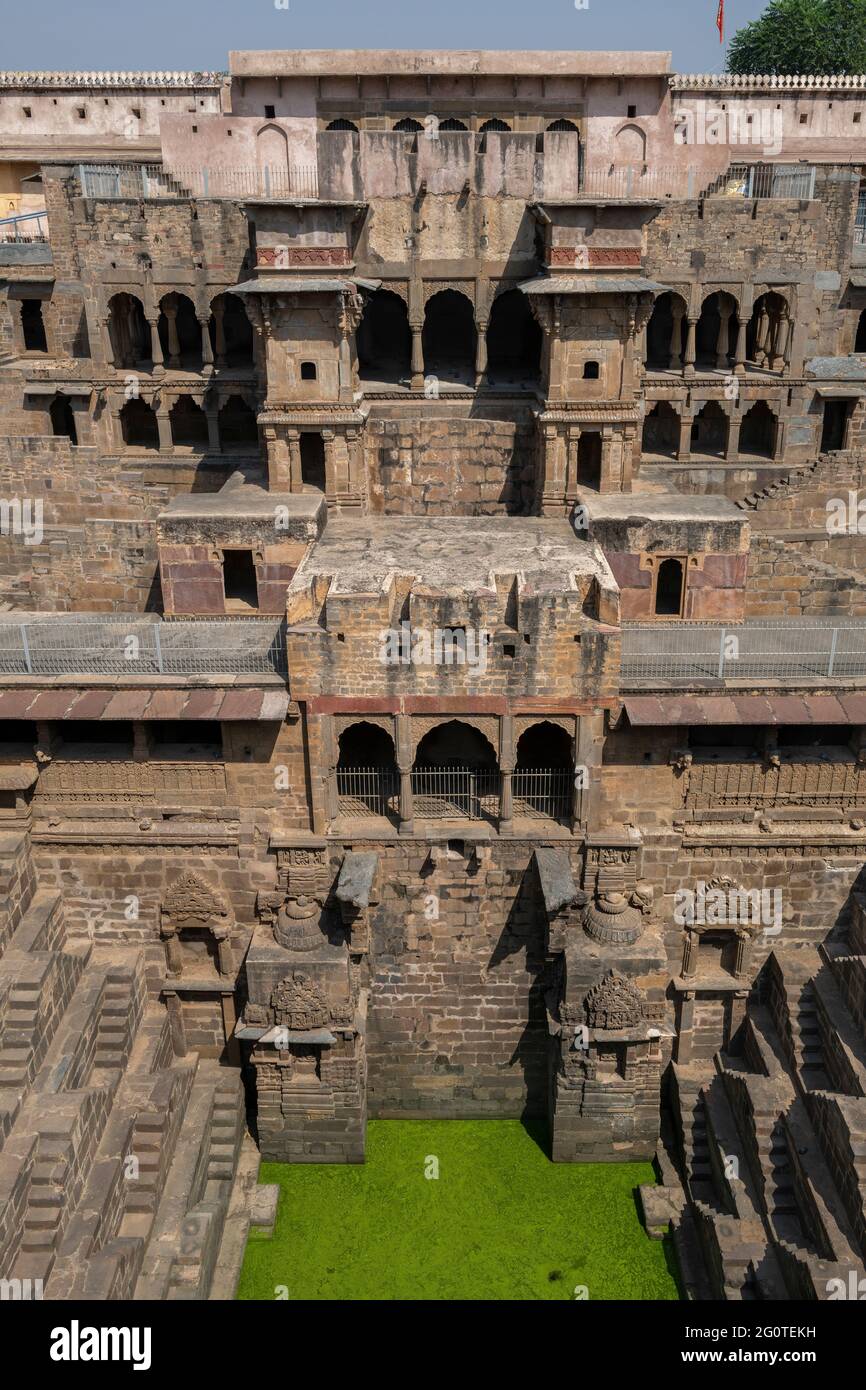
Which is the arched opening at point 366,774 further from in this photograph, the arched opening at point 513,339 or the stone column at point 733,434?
the stone column at point 733,434

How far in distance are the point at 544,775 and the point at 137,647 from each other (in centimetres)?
860


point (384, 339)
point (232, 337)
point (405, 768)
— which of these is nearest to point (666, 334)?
point (384, 339)

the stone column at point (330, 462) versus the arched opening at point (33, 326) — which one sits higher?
the arched opening at point (33, 326)

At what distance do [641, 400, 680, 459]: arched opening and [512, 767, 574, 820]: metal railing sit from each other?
1298 cm

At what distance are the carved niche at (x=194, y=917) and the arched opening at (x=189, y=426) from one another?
1628 centimetres

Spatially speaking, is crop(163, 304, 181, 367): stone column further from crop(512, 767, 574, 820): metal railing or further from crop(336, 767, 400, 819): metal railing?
crop(512, 767, 574, 820): metal railing

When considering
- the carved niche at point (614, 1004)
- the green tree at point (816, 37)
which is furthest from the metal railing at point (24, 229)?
the green tree at point (816, 37)

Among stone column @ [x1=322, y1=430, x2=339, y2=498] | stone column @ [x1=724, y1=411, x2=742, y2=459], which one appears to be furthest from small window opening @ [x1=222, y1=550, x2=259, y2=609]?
stone column @ [x1=724, y1=411, x2=742, y2=459]

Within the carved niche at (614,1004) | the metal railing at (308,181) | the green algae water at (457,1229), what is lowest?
the green algae water at (457,1229)

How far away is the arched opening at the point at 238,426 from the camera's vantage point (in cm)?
3356

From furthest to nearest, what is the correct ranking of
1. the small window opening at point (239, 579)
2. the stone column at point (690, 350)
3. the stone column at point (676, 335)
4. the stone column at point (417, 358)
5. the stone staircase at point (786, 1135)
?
the stone column at point (676, 335)
the stone column at point (690, 350)
the stone column at point (417, 358)
the small window opening at point (239, 579)
the stone staircase at point (786, 1135)

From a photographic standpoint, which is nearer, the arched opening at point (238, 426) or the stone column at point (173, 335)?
the stone column at point (173, 335)

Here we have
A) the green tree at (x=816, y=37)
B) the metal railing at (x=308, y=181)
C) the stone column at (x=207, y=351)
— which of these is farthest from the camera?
the green tree at (x=816, y=37)

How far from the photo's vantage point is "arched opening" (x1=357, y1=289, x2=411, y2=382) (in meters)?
31.8
